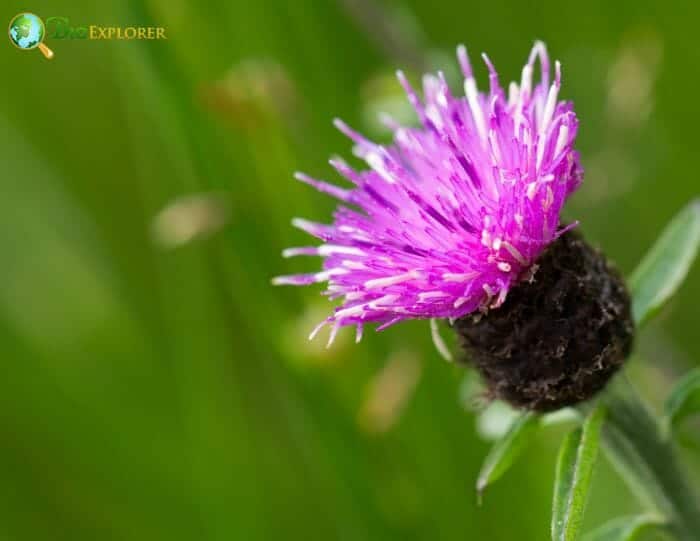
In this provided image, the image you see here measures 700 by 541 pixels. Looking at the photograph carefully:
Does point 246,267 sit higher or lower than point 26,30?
lower

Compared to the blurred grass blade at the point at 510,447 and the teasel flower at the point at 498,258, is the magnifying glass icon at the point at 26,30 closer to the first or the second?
the teasel flower at the point at 498,258

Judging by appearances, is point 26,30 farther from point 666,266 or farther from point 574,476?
point 574,476

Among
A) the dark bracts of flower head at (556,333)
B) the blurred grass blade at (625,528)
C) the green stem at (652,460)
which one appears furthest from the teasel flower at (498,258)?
the blurred grass blade at (625,528)

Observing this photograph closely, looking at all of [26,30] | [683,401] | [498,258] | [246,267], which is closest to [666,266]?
[683,401]

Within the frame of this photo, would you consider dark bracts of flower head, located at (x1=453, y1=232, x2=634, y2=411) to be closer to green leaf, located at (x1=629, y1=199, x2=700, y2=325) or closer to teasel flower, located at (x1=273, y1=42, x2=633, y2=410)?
teasel flower, located at (x1=273, y1=42, x2=633, y2=410)

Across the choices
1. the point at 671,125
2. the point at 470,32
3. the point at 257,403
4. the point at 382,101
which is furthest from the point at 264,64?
the point at 671,125
